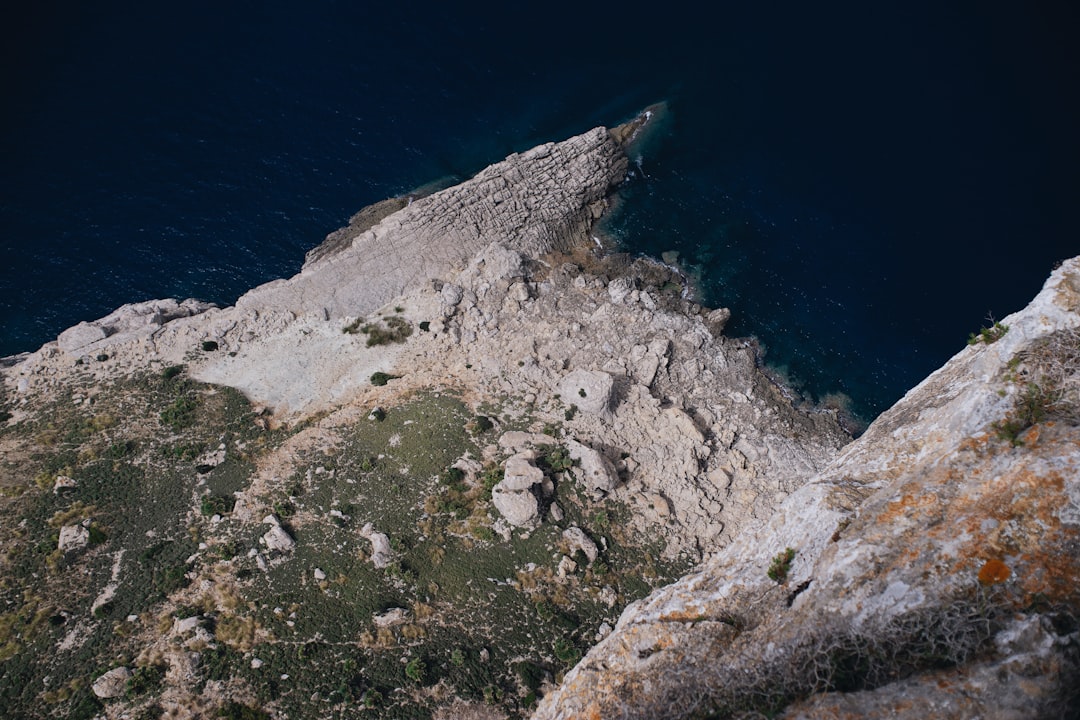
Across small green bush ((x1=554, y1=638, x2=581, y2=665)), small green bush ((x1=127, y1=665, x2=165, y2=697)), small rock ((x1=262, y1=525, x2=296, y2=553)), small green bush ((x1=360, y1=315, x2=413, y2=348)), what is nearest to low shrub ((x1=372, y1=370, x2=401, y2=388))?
small green bush ((x1=360, y1=315, x2=413, y2=348))

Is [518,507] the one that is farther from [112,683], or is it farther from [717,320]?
[717,320]

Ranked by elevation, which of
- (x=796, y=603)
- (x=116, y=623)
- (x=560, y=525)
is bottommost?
(x=116, y=623)

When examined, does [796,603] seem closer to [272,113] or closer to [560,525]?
[560,525]

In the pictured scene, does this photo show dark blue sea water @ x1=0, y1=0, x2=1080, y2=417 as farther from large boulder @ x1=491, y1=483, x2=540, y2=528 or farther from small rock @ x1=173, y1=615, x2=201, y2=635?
small rock @ x1=173, y1=615, x2=201, y2=635

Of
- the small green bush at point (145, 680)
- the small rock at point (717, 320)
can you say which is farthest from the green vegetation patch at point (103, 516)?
the small rock at point (717, 320)

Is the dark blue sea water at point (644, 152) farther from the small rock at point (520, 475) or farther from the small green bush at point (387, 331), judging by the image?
the small rock at point (520, 475)

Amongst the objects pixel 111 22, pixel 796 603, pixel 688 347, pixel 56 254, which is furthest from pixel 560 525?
pixel 111 22
